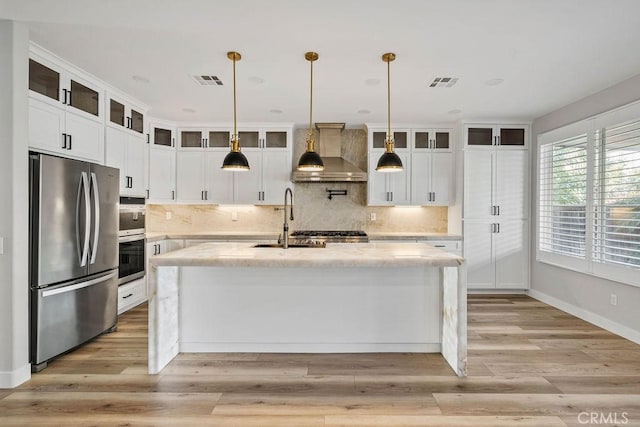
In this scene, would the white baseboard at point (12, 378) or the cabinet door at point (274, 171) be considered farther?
the cabinet door at point (274, 171)

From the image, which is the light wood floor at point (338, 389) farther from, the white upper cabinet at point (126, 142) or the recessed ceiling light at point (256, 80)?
the recessed ceiling light at point (256, 80)

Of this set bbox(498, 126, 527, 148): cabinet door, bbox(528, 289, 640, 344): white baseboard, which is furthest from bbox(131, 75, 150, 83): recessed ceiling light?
bbox(528, 289, 640, 344): white baseboard

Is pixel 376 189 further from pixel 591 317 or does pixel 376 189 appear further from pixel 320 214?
pixel 591 317

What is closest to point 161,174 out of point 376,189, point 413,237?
point 376,189

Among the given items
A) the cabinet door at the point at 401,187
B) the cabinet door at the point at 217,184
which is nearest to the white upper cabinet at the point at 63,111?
the cabinet door at the point at 217,184

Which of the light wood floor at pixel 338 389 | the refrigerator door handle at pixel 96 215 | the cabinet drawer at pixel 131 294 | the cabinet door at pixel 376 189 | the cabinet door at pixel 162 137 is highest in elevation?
the cabinet door at pixel 162 137

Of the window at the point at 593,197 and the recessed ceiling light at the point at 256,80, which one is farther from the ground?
the recessed ceiling light at the point at 256,80

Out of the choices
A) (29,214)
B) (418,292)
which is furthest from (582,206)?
(29,214)

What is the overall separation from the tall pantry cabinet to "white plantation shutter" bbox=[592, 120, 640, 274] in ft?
4.09

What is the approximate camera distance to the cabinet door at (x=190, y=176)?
5.50 metres

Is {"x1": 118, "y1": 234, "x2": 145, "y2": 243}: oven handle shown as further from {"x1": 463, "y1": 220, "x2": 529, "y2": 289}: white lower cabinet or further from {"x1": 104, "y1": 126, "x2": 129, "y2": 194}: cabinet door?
{"x1": 463, "y1": 220, "x2": 529, "y2": 289}: white lower cabinet

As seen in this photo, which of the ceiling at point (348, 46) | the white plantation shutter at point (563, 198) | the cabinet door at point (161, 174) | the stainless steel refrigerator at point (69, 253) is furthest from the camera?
the cabinet door at point (161, 174)

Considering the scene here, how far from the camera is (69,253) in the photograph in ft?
9.86

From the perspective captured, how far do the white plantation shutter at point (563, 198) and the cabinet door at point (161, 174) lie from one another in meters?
5.31
